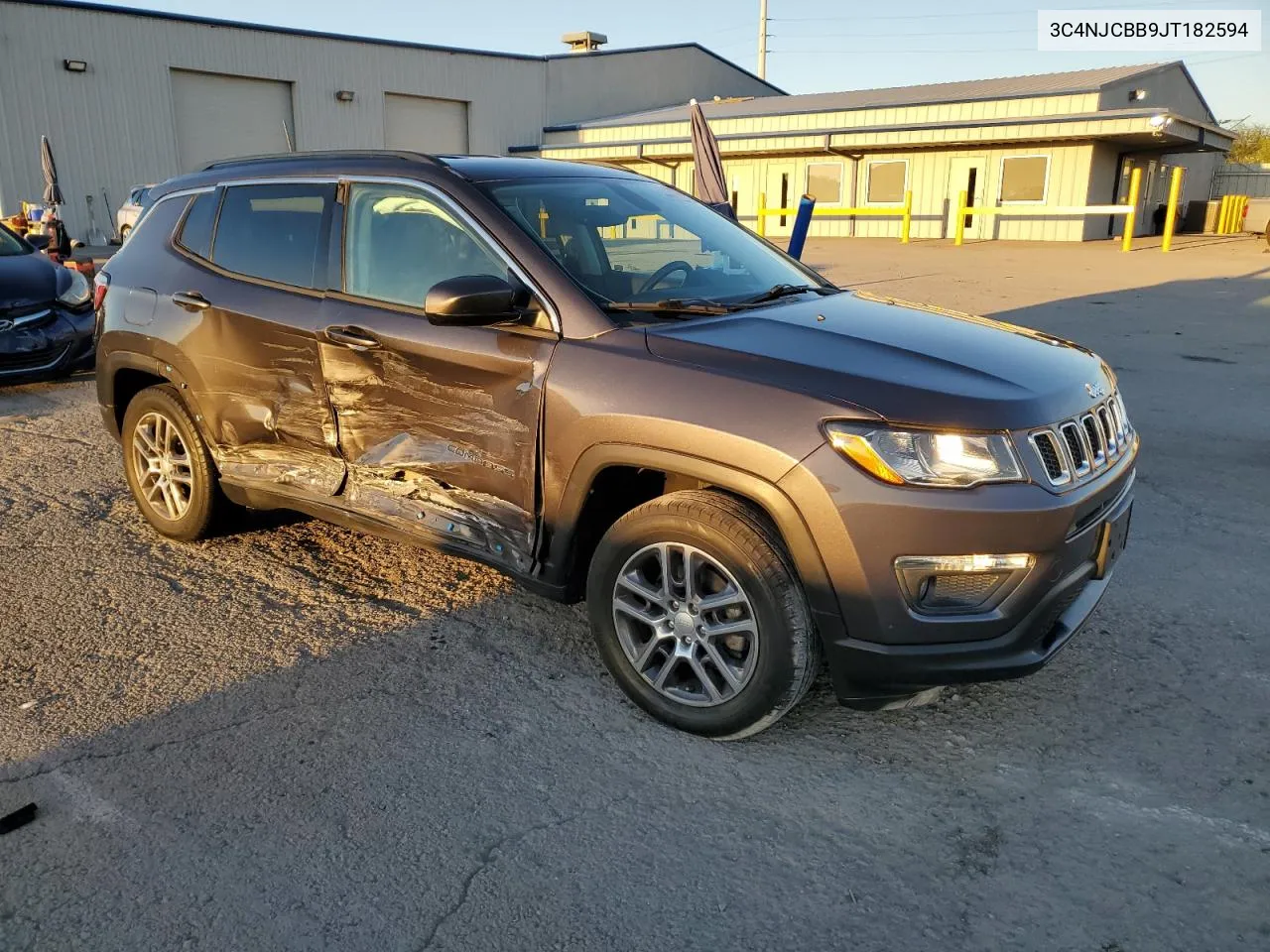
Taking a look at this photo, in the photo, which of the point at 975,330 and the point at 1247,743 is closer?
the point at 1247,743

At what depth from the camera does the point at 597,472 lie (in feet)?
10.6

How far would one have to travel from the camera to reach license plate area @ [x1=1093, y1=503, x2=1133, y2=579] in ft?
10.2

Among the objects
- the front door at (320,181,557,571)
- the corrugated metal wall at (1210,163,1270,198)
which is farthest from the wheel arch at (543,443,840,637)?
the corrugated metal wall at (1210,163,1270,198)

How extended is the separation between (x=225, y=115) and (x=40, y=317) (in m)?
24.8

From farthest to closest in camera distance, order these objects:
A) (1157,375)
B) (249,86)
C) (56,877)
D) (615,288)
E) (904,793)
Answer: (249,86) → (1157,375) → (615,288) → (904,793) → (56,877)

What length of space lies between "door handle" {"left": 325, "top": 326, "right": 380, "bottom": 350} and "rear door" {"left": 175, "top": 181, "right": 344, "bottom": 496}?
11cm

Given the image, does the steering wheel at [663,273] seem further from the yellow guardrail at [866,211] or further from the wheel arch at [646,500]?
the yellow guardrail at [866,211]

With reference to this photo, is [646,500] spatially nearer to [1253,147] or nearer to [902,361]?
[902,361]

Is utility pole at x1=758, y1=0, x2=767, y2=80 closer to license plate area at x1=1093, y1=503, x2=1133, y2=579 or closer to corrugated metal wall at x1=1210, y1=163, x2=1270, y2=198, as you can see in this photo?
corrugated metal wall at x1=1210, y1=163, x2=1270, y2=198

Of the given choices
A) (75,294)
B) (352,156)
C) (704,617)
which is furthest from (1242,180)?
(704,617)

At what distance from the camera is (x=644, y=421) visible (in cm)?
306

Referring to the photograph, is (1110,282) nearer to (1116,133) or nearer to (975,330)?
(1116,133)

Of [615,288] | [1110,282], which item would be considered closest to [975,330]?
[615,288]

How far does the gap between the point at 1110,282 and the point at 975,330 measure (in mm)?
15070
